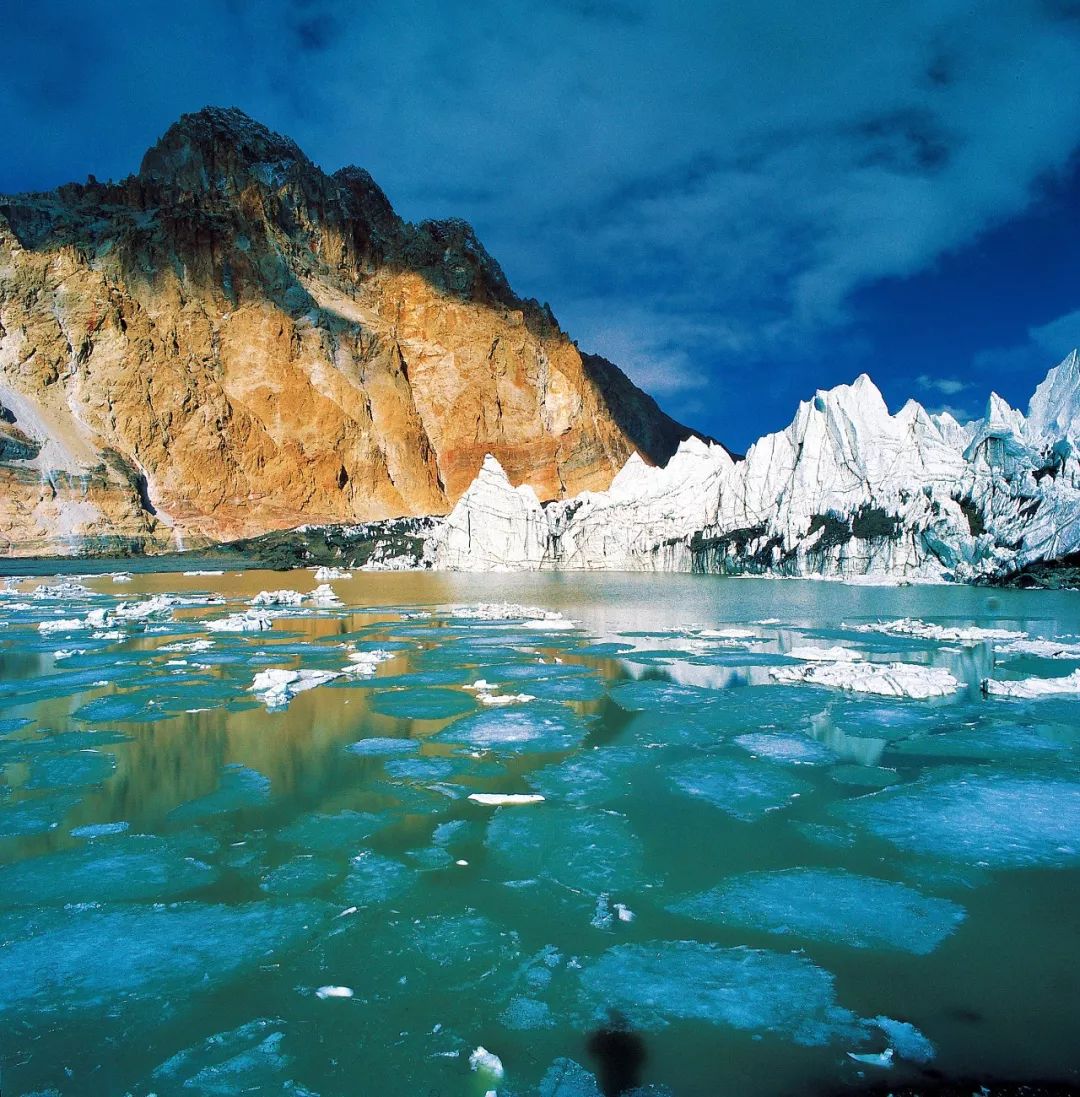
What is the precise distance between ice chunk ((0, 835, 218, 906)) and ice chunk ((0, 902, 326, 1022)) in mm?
211

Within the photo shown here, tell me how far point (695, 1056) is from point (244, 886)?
3364 mm

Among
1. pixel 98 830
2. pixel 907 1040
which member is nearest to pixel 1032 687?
pixel 907 1040

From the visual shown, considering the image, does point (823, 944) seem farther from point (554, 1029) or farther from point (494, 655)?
point (494, 655)

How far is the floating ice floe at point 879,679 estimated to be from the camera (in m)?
11.2

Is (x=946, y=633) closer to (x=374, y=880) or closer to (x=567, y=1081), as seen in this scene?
(x=374, y=880)

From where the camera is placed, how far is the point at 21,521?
219 ft

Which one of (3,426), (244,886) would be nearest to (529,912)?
(244,886)

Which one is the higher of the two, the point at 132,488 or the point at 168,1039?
the point at 132,488

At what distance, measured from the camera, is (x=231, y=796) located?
7.25 m

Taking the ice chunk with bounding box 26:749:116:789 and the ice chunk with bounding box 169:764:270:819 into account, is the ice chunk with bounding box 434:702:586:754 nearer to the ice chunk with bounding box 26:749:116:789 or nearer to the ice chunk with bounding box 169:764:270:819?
the ice chunk with bounding box 169:764:270:819

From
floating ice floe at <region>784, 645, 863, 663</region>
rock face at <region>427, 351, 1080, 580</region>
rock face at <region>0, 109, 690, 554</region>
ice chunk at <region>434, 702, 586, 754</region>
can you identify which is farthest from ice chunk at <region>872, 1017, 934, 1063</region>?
rock face at <region>0, 109, 690, 554</region>

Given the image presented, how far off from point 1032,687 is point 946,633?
6.73 metres

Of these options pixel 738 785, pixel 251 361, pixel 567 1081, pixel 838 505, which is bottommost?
pixel 567 1081

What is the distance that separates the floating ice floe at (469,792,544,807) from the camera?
698 cm
